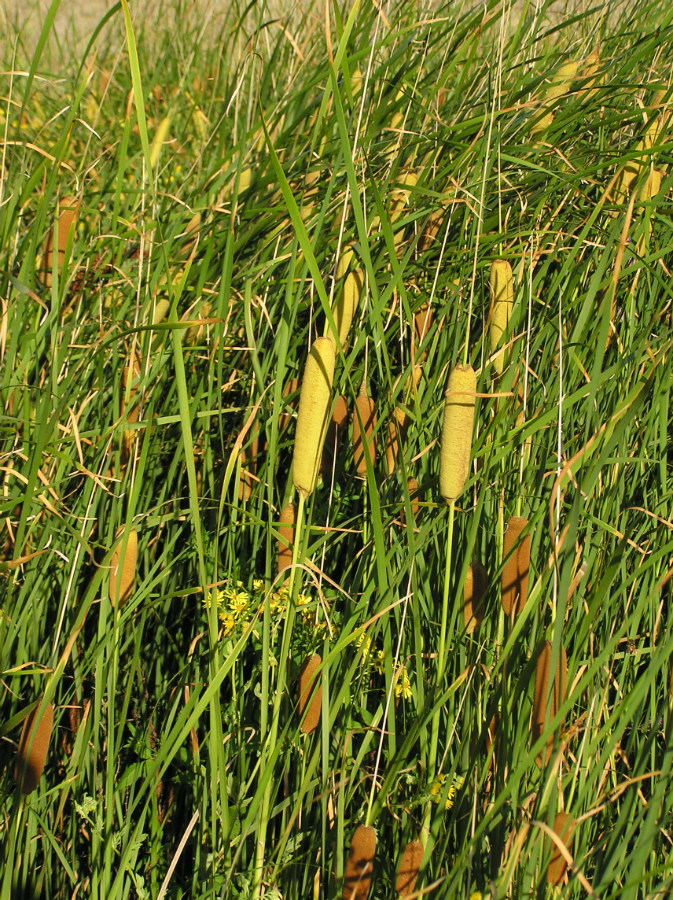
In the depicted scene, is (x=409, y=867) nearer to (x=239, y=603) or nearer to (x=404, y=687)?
(x=404, y=687)

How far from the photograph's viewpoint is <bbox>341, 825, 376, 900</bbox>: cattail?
97cm

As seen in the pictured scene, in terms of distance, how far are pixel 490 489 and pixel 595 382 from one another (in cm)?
38

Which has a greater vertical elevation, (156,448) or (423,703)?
(156,448)

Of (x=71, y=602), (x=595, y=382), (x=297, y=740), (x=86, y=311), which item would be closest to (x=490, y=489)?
(x=595, y=382)

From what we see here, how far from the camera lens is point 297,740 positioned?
117cm

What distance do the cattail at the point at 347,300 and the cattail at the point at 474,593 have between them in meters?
0.42

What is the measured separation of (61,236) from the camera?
161 centimetres

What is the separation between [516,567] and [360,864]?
16.6 inches

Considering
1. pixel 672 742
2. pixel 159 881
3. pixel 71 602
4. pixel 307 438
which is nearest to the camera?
→ pixel 672 742

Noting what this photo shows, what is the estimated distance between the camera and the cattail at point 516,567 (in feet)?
3.54

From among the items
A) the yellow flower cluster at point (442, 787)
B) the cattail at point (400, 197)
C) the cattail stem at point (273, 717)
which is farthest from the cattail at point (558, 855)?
the cattail at point (400, 197)

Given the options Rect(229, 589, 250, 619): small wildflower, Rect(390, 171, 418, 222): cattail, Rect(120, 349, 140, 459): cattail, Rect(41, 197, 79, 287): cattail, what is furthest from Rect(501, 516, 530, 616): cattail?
Rect(41, 197, 79, 287): cattail

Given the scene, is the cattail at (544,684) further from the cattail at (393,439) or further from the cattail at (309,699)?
the cattail at (393,439)

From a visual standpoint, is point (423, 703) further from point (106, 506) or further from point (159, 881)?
point (106, 506)
